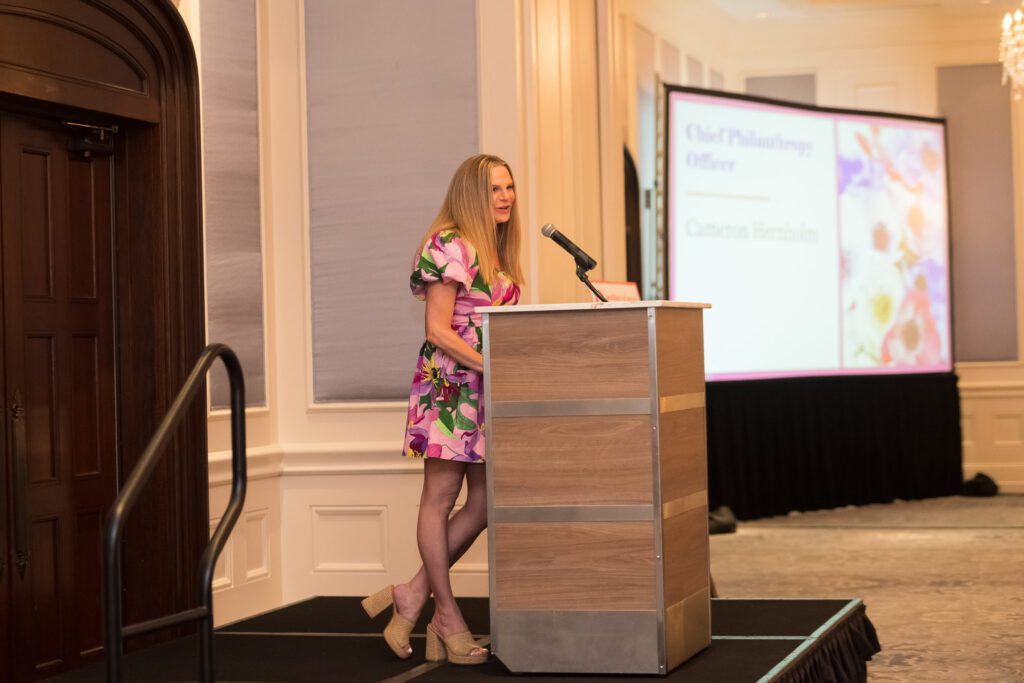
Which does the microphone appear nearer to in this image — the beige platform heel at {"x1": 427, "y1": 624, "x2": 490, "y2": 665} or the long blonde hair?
the long blonde hair

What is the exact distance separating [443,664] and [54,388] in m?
1.59

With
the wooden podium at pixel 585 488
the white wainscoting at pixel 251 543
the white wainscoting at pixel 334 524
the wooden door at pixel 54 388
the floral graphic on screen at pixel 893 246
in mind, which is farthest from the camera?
the floral graphic on screen at pixel 893 246

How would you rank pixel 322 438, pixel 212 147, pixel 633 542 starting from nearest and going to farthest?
1. pixel 633 542
2. pixel 212 147
3. pixel 322 438

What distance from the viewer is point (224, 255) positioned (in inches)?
199

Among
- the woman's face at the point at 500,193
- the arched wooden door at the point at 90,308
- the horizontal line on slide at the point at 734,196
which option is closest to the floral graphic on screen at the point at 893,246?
the horizontal line on slide at the point at 734,196

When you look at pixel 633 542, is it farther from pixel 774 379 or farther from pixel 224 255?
pixel 774 379

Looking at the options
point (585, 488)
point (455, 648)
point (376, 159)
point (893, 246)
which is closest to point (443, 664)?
point (455, 648)

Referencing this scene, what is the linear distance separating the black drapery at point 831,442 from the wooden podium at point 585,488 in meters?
5.20

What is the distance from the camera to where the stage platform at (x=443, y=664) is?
3.60 metres

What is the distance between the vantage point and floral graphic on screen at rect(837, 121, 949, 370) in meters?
9.51

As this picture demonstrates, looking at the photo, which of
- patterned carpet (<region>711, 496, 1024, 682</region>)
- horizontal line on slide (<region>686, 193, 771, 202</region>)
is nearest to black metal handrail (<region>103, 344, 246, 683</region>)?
patterned carpet (<region>711, 496, 1024, 682</region>)

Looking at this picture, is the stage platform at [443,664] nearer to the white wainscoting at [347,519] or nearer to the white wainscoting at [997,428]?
the white wainscoting at [347,519]

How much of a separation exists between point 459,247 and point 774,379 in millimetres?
5632

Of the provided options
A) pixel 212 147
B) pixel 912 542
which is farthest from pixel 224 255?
pixel 912 542
